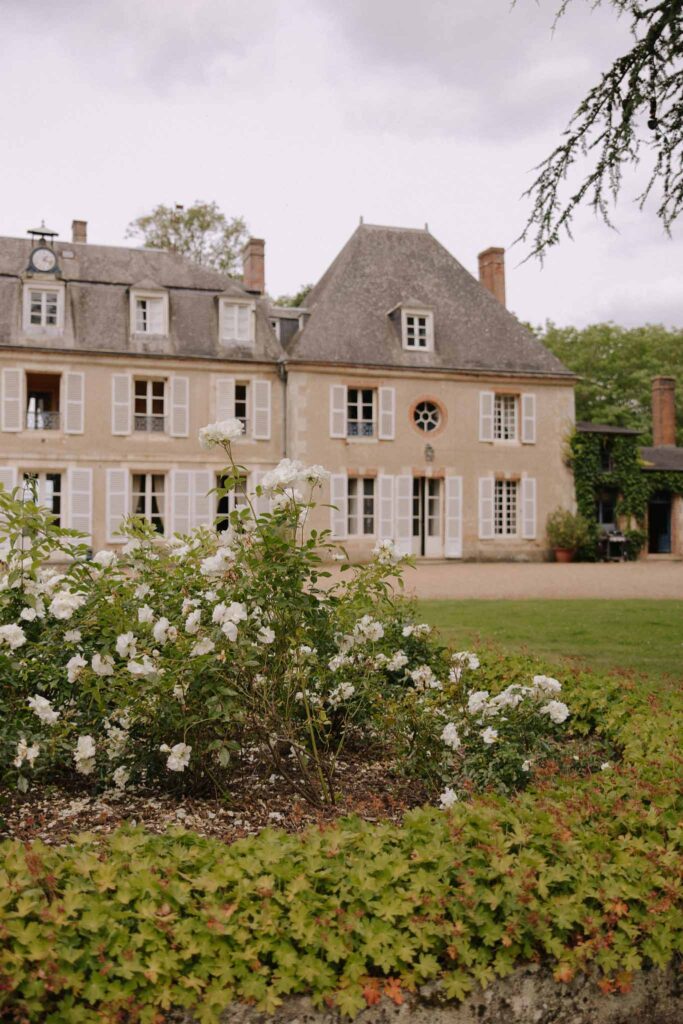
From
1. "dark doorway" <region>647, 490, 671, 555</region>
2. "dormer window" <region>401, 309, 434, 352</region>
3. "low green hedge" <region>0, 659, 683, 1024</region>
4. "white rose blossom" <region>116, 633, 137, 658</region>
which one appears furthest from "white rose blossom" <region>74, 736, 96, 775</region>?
"dark doorway" <region>647, 490, 671, 555</region>

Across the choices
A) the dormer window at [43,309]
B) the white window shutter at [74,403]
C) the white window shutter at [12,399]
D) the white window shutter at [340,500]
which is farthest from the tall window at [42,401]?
the white window shutter at [340,500]

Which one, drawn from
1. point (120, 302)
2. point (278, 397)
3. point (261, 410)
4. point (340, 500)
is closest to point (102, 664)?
point (340, 500)

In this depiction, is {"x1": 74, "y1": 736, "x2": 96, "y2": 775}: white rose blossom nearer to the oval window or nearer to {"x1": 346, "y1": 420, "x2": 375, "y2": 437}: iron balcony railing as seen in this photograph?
{"x1": 346, "y1": 420, "x2": 375, "y2": 437}: iron balcony railing

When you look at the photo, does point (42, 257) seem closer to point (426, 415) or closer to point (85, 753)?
point (426, 415)

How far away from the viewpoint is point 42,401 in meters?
25.0

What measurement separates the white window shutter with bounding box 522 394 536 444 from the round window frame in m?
2.23

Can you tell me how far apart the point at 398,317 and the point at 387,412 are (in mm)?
2707

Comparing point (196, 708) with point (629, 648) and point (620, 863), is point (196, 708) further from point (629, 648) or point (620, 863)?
point (629, 648)

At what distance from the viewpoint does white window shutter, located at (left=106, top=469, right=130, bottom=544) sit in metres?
22.0

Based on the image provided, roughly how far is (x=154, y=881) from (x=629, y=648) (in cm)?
660

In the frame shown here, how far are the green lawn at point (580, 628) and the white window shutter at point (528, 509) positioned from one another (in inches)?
465

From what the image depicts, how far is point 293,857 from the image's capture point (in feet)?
8.50

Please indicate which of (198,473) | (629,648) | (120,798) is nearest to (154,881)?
(120,798)

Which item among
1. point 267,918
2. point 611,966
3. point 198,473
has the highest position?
point 198,473
